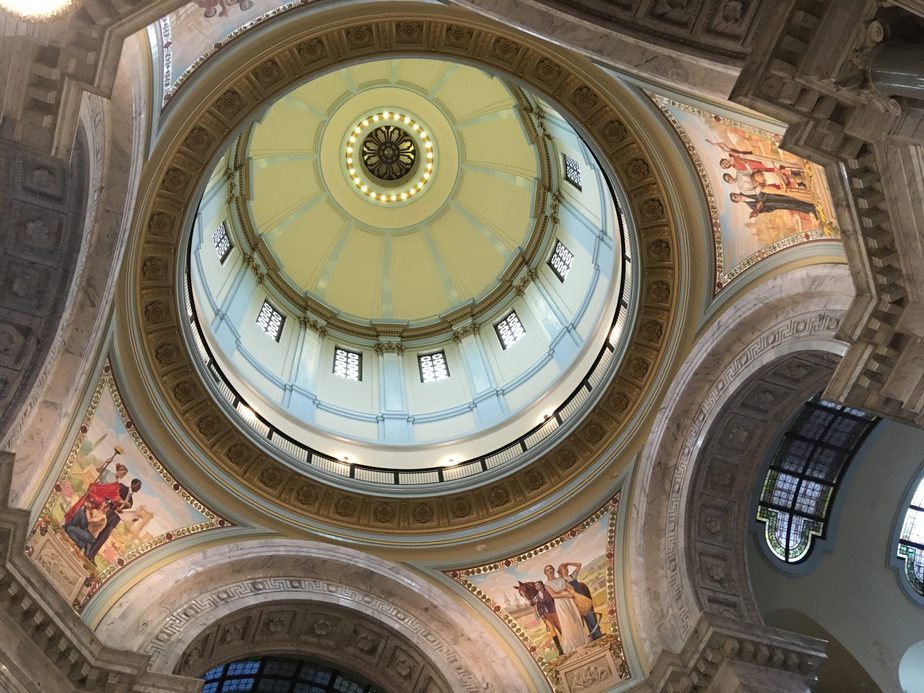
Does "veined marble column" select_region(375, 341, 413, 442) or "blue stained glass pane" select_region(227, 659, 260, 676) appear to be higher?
"veined marble column" select_region(375, 341, 413, 442)

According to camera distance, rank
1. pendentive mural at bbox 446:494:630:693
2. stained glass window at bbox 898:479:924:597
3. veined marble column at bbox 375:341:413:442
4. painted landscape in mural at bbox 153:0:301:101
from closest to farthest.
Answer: painted landscape in mural at bbox 153:0:301:101
pendentive mural at bbox 446:494:630:693
stained glass window at bbox 898:479:924:597
veined marble column at bbox 375:341:413:442

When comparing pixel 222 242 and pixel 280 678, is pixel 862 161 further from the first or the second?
pixel 222 242

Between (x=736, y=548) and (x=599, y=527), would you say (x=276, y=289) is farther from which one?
(x=736, y=548)

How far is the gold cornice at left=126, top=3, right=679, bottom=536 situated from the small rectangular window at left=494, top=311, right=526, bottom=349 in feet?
18.2

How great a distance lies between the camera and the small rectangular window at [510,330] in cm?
2262

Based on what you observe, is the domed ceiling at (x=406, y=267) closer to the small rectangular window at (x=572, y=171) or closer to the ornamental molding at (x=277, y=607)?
the small rectangular window at (x=572, y=171)

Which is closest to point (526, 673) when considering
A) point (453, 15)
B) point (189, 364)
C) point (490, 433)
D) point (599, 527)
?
point (599, 527)

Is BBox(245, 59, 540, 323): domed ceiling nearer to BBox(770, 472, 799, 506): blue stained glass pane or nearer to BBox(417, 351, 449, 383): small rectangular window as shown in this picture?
BBox(417, 351, 449, 383): small rectangular window

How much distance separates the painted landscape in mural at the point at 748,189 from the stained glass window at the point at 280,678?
10.7m

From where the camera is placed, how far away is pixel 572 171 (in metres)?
21.9

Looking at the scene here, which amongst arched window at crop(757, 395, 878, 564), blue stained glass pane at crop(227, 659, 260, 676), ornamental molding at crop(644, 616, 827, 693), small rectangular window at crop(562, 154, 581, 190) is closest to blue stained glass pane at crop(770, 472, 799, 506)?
arched window at crop(757, 395, 878, 564)

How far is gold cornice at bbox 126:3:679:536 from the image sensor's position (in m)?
14.3

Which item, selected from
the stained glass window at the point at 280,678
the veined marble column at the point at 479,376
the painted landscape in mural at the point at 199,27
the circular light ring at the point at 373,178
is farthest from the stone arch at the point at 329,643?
the circular light ring at the point at 373,178

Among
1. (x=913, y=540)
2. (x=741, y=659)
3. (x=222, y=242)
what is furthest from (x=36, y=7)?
(x=913, y=540)
